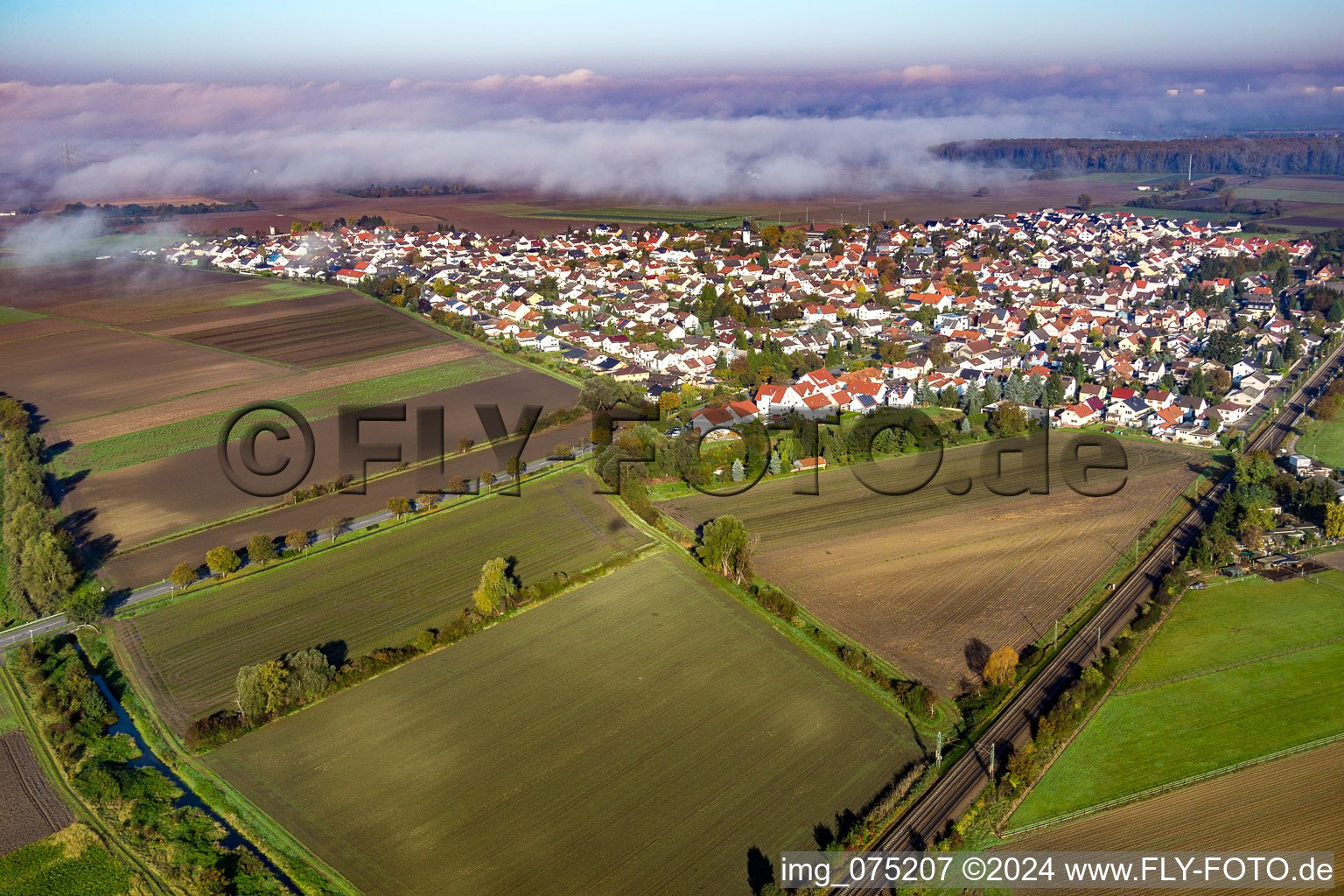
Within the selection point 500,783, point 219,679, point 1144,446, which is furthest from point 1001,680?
point 1144,446

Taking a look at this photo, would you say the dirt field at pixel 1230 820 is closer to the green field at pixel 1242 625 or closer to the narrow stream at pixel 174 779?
the green field at pixel 1242 625

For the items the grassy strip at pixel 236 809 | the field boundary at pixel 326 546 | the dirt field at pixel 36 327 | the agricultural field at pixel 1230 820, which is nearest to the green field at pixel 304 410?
the field boundary at pixel 326 546

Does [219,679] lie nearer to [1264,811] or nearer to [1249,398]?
[1264,811]

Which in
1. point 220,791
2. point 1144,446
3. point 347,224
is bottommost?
point 220,791

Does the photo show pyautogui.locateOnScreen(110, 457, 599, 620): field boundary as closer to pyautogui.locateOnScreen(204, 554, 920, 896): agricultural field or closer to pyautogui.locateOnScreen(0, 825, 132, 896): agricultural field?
pyautogui.locateOnScreen(204, 554, 920, 896): agricultural field

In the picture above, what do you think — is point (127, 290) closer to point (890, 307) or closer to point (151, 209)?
point (151, 209)

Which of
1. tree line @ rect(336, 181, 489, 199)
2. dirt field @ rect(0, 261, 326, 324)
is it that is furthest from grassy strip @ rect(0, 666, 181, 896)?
tree line @ rect(336, 181, 489, 199)
